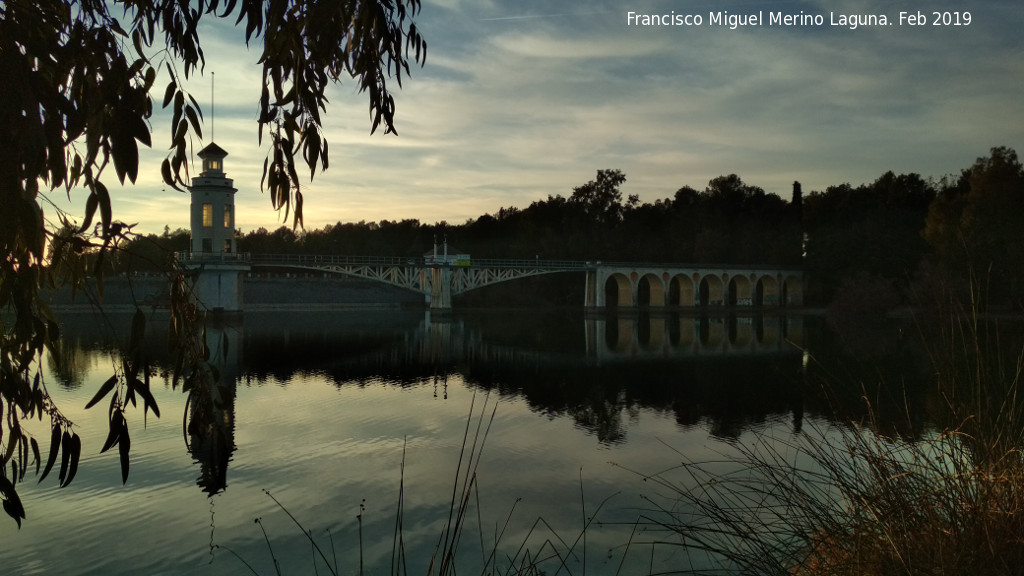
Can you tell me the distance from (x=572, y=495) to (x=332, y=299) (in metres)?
60.9

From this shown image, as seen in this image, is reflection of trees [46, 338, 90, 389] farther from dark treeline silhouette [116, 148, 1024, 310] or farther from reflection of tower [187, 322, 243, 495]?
dark treeline silhouette [116, 148, 1024, 310]

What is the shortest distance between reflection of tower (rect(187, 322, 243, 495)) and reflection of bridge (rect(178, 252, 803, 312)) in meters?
22.6

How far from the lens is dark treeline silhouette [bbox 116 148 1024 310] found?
50000 millimetres

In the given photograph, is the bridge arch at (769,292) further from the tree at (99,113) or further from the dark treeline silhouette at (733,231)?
the tree at (99,113)

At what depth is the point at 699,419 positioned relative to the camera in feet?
42.8

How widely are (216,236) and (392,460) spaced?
141 feet

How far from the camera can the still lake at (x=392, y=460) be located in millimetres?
6477

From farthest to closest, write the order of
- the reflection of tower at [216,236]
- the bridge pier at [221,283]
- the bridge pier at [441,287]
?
the bridge pier at [441,287] → the reflection of tower at [216,236] → the bridge pier at [221,283]

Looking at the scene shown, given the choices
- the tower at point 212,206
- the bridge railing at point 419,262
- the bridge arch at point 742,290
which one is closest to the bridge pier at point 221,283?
the bridge railing at point 419,262

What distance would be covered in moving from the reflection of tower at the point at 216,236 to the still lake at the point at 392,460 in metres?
22.6

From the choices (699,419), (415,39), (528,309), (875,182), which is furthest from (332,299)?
(415,39)

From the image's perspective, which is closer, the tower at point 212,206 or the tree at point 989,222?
the tree at point 989,222

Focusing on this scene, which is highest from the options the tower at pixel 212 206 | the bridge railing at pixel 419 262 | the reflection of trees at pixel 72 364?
the tower at pixel 212 206

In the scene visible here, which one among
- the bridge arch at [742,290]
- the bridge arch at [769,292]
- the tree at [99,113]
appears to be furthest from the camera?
the bridge arch at [742,290]
